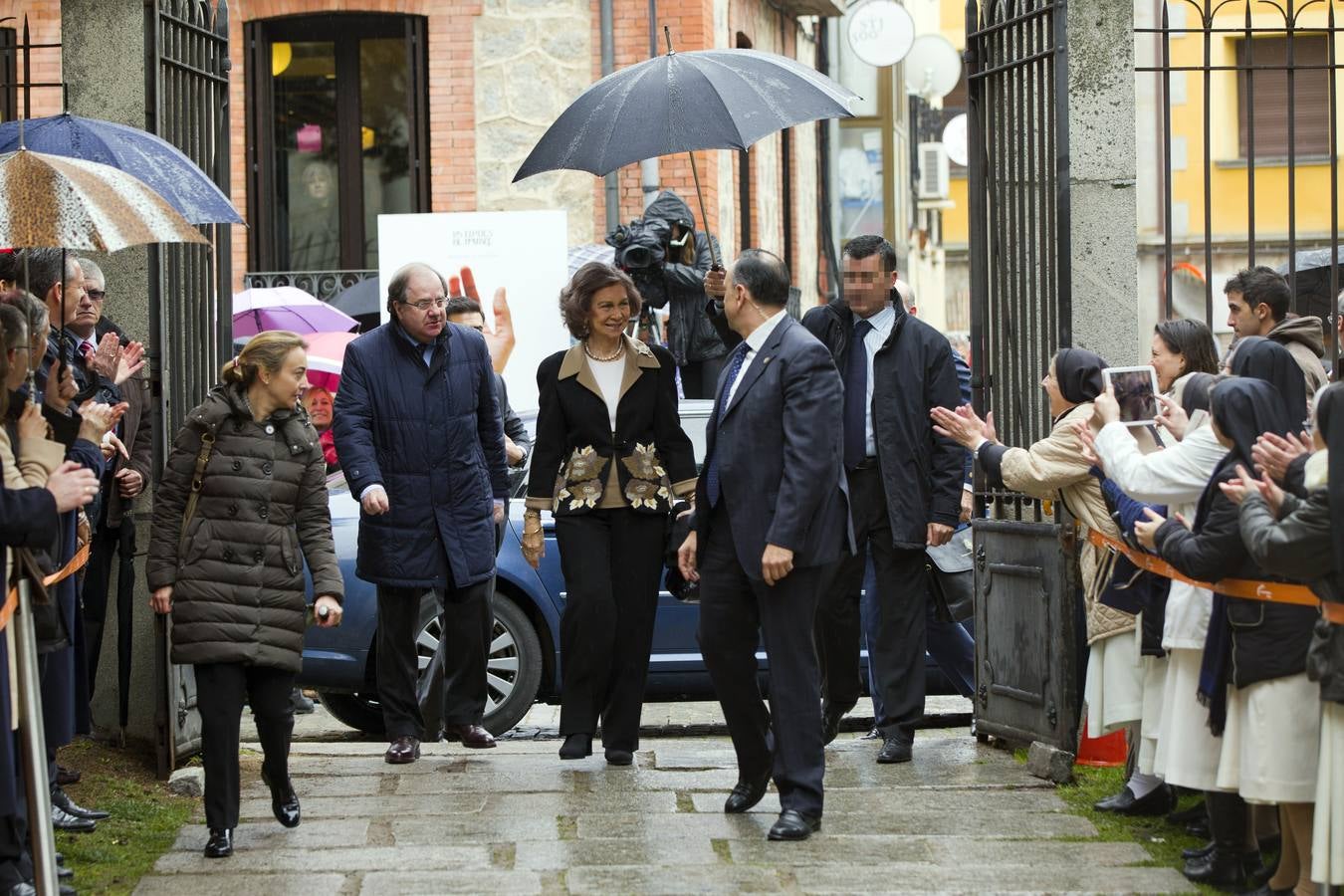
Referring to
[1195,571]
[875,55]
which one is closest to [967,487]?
[1195,571]

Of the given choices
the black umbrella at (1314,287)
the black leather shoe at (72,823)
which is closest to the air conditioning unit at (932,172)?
the black umbrella at (1314,287)

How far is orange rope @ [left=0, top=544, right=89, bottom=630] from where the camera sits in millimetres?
5633

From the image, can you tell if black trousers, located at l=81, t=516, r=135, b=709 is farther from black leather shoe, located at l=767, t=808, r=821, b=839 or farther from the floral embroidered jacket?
black leather shoe, located at l=767, t=808, r=821, b=839

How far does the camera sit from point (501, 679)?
971 cm

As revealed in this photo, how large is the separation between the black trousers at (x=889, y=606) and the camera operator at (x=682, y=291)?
228 centimetres

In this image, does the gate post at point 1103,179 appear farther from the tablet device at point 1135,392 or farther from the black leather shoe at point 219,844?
the black leather shoe at point 219,844

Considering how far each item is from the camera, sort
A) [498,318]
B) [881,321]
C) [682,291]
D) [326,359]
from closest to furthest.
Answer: [881,321], [682,291], [326,359], [498,318]

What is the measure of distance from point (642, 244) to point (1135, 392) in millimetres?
4428

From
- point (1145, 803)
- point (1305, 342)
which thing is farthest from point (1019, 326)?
point (1145, 803)

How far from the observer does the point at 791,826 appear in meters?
6.93

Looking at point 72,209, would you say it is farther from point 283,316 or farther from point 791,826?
point 283,316

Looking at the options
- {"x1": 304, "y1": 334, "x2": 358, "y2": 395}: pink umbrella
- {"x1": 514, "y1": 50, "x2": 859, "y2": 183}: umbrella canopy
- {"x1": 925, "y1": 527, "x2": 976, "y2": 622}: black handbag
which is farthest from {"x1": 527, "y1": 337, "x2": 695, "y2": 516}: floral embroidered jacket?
{"x1": 304, "y1": 334, "x2": 358, "y2": 395}: pink umbrella

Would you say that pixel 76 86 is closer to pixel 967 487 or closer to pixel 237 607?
pixel 237 607

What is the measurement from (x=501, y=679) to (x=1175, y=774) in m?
4.11
